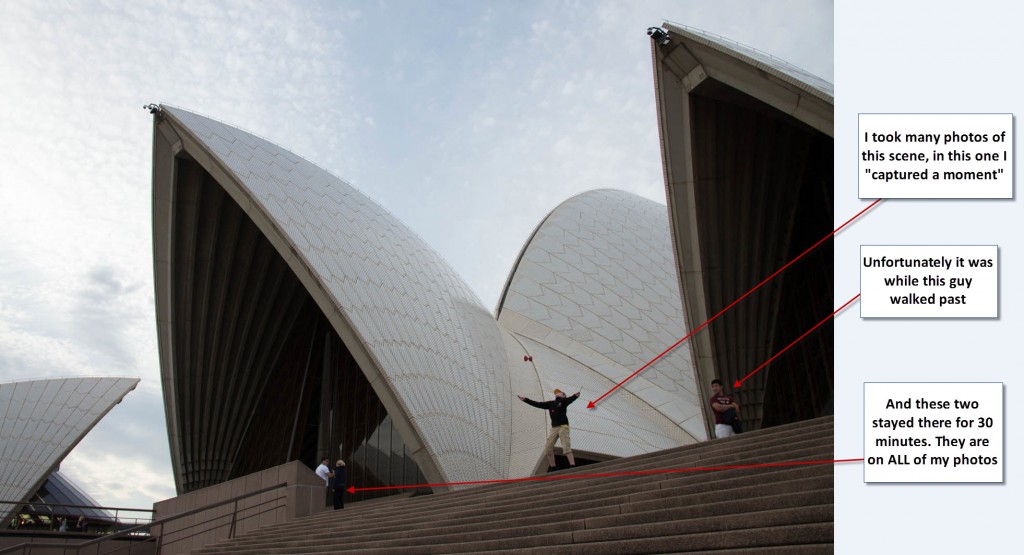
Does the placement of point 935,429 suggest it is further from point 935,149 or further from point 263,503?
point 263,503

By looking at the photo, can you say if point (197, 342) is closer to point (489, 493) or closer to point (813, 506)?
point (489, 493)

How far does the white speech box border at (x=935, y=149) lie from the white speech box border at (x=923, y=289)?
7.9 inches

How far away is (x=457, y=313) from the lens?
1902cm

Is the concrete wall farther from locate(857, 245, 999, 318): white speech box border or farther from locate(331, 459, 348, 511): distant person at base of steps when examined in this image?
locate(857, 245, 999, 318): white speech box border

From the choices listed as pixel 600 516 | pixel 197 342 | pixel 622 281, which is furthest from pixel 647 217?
pixel 600 516

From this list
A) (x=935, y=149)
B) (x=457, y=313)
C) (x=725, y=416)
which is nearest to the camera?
(x=935, y=149)

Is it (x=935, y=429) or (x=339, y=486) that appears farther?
(x=339, y=486)

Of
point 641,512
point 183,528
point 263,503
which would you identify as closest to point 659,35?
point 641,512

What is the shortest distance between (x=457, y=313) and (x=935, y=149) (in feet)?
53.7

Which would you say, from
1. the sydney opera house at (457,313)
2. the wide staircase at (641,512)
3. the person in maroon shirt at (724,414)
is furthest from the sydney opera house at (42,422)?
the person in maroon shirt at (724,414)

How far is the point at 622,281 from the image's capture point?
26.5 m

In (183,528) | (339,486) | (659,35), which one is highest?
(659,35)

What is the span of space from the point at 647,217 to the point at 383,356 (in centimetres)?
A: 1887

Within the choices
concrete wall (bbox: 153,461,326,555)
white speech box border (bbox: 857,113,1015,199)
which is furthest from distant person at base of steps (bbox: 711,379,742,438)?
white speech box border (bbox: 857,113,1015,199)
